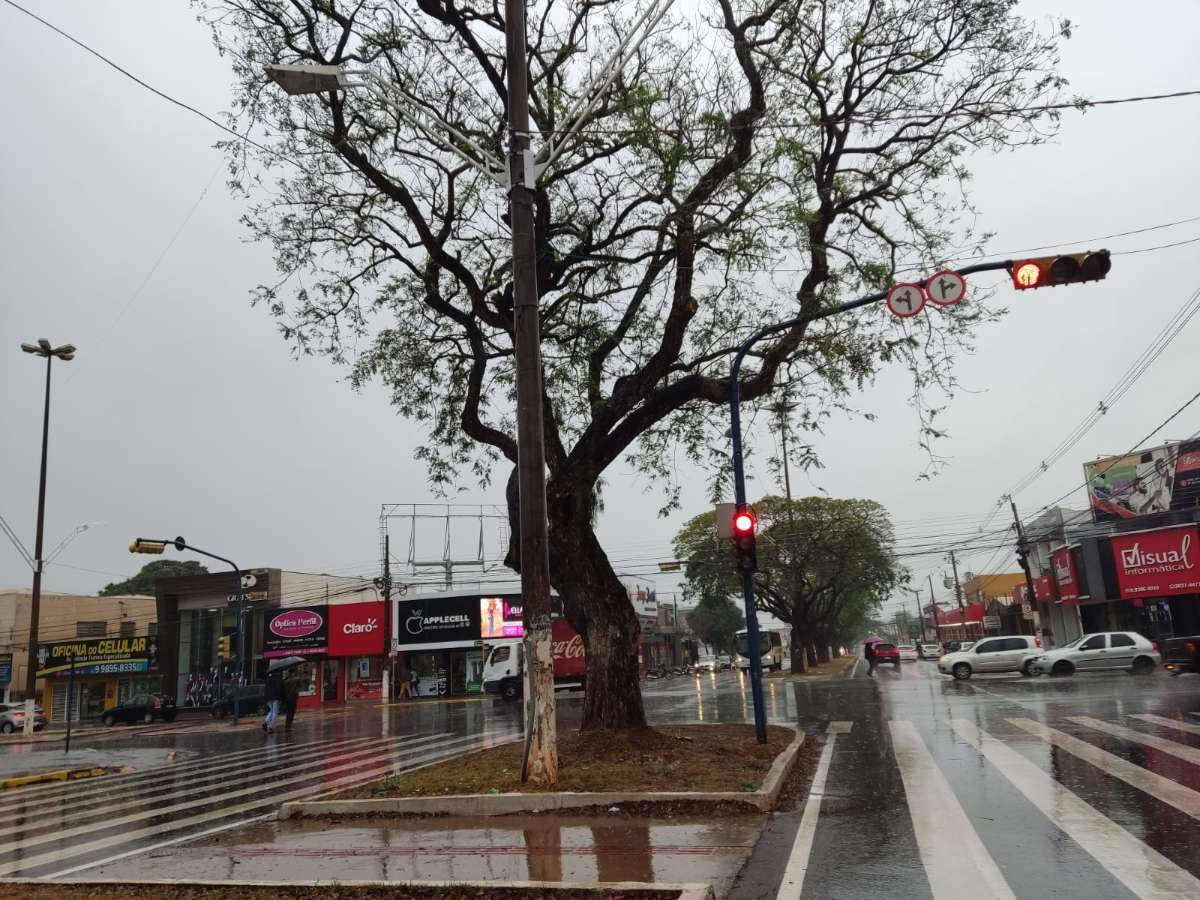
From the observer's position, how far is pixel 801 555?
49500mm

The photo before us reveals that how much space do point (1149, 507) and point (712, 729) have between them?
3902 cm

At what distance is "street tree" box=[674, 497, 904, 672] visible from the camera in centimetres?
4925

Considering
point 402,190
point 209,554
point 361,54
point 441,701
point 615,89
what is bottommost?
point 441,701

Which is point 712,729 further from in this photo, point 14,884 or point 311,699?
point 311,699

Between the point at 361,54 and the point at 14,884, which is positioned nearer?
the point at 14,884

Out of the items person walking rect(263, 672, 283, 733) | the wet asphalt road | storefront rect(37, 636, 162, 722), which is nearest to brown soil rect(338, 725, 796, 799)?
the wet asphalt road

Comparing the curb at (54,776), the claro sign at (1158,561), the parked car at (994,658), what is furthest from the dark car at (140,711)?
the claro sign at (1158,561)

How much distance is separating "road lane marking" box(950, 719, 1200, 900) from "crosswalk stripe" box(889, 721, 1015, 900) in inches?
31.4

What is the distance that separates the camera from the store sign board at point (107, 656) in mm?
48281

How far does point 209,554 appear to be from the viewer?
103ft

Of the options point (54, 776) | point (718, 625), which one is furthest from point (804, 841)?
point (718, 625)

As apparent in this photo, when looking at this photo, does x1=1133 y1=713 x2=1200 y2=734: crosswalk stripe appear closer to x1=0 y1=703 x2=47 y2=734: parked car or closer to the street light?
the street light

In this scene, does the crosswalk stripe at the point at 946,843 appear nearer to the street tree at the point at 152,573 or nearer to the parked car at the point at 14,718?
the parked car at the point at 14,718

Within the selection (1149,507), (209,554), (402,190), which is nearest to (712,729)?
(402,190)
